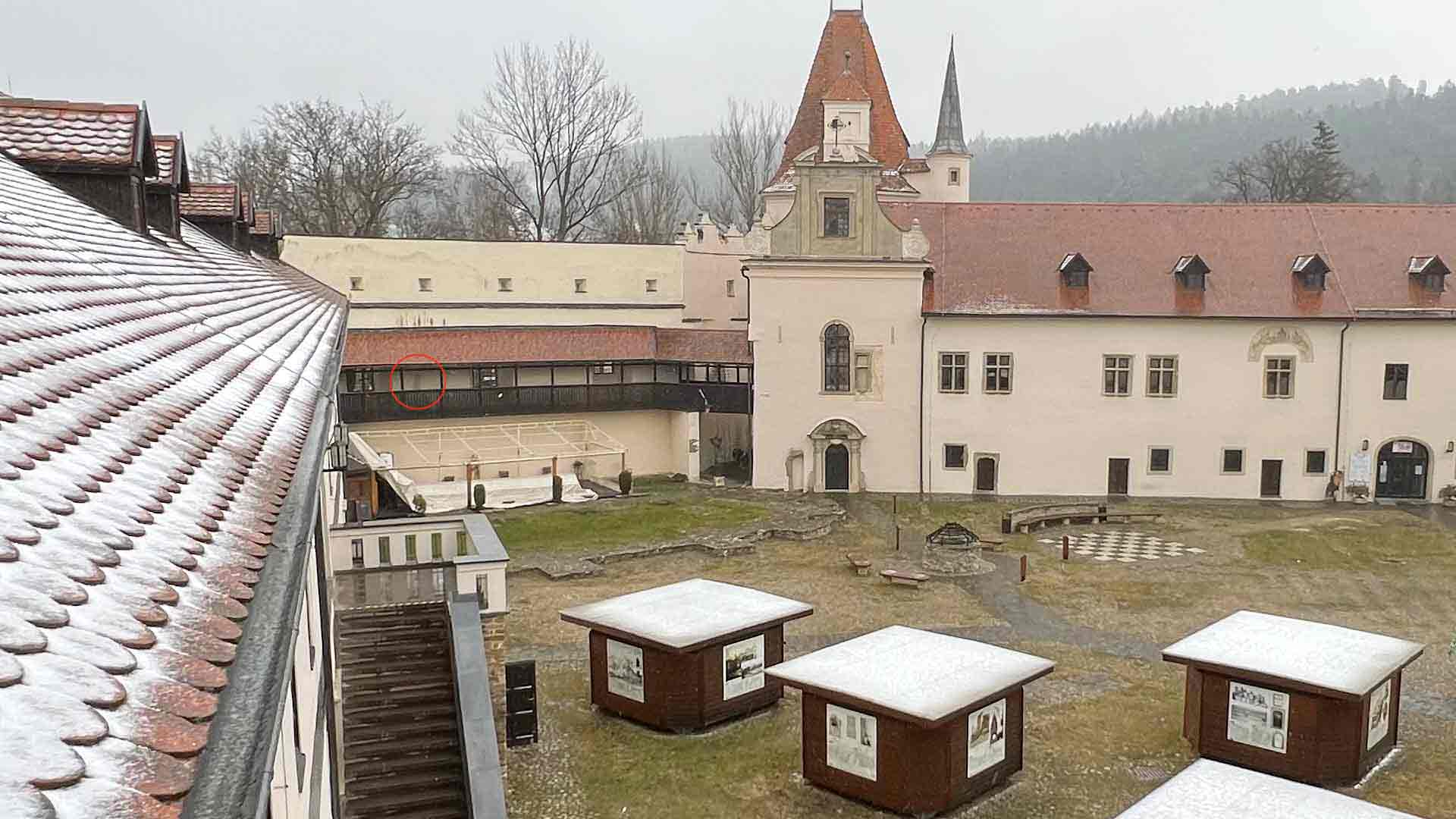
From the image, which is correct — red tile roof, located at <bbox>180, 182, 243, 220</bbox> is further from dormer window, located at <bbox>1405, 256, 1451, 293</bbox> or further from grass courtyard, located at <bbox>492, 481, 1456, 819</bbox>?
dormer window, located at <bbox>1405, 256, 1451, 293</bbox>

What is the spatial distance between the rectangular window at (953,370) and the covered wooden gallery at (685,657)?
1797 centimetres

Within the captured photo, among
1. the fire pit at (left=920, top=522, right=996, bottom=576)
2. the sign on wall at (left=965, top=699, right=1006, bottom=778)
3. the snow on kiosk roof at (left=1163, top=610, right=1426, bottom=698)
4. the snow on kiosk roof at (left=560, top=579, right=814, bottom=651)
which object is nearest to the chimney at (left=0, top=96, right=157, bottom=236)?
the snow on kiosk roof at (left=560, top=579, right=814, bottom=651)

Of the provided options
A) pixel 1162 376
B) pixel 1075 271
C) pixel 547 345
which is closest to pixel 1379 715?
pixel 1162 376

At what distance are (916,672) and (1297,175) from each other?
53.7 metres

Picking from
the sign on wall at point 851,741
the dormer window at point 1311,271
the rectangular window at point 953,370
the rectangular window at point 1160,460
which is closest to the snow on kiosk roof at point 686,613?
the sign on wall at point 851,741

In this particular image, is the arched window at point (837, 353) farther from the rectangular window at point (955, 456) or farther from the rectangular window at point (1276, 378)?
the rectangular window at point (1276, 378)

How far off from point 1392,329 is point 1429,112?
70.5 m

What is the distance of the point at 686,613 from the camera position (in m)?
15.2

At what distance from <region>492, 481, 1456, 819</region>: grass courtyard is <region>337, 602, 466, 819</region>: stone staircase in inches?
43.6

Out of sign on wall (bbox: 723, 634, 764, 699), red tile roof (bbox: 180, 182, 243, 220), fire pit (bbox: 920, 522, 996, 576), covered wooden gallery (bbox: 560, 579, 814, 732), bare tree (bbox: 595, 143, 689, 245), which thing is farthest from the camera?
bare tree (bbox: 595, 143, 689, 245)

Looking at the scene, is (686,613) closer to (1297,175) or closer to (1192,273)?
(1192,273)

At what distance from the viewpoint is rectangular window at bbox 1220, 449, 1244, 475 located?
3159cm

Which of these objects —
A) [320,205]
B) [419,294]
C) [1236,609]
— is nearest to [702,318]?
[419,294]

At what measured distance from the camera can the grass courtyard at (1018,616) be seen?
12734 millimetres
